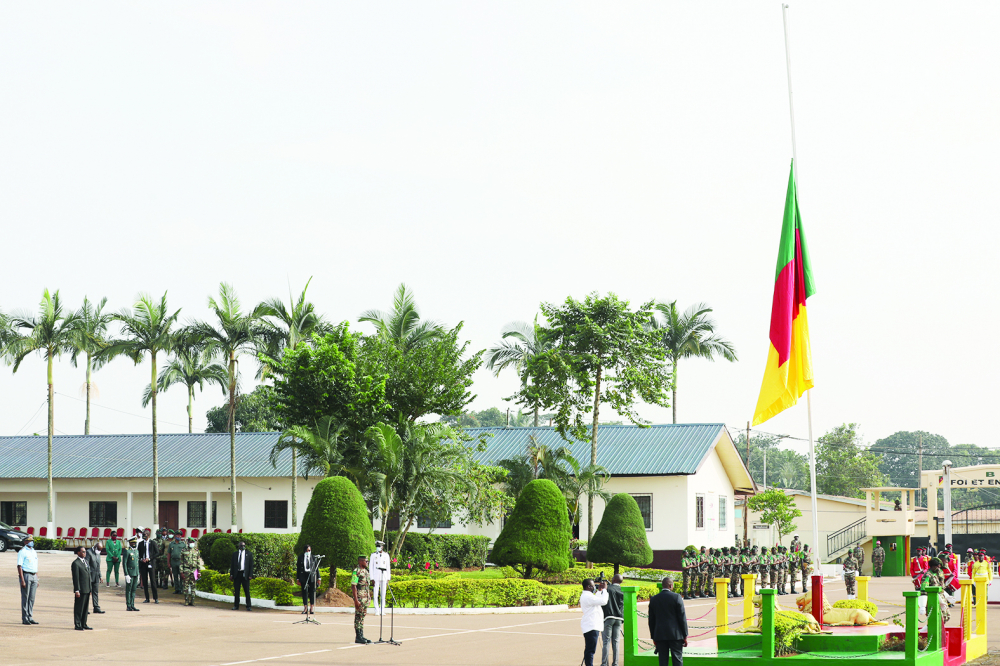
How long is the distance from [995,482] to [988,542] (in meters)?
5.67

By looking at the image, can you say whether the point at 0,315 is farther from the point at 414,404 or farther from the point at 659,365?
the point at 659,365

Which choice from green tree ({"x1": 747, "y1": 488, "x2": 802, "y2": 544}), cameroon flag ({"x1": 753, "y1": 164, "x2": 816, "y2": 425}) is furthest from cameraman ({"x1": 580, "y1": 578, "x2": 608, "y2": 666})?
green tree ({"x1": 747, "y1": 488, "x2": 802, "y2": 544})

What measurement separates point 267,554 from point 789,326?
59.3 ft

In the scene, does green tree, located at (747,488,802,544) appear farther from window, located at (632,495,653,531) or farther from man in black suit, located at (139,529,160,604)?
man in black suit, located at (139,529,160,604)

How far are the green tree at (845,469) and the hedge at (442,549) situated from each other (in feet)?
151

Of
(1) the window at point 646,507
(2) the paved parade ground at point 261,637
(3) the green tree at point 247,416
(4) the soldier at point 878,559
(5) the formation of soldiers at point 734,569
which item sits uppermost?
(3) the green tree at point 247,416

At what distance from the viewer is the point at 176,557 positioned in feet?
A: 89.4

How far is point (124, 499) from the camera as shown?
4844 centimetres

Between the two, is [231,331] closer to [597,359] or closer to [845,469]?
[597,359]

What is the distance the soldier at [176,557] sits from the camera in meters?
27.1

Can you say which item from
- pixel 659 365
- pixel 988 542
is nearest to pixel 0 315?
pixel 659 365

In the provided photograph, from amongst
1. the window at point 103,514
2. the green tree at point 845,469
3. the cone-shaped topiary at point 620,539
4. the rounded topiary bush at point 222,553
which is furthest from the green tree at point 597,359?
the green tree at point 845,469

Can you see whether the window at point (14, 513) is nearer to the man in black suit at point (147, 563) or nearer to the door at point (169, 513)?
the door at point (169, 513)

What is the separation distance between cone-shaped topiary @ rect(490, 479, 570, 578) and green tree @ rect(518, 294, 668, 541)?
8350 mm
